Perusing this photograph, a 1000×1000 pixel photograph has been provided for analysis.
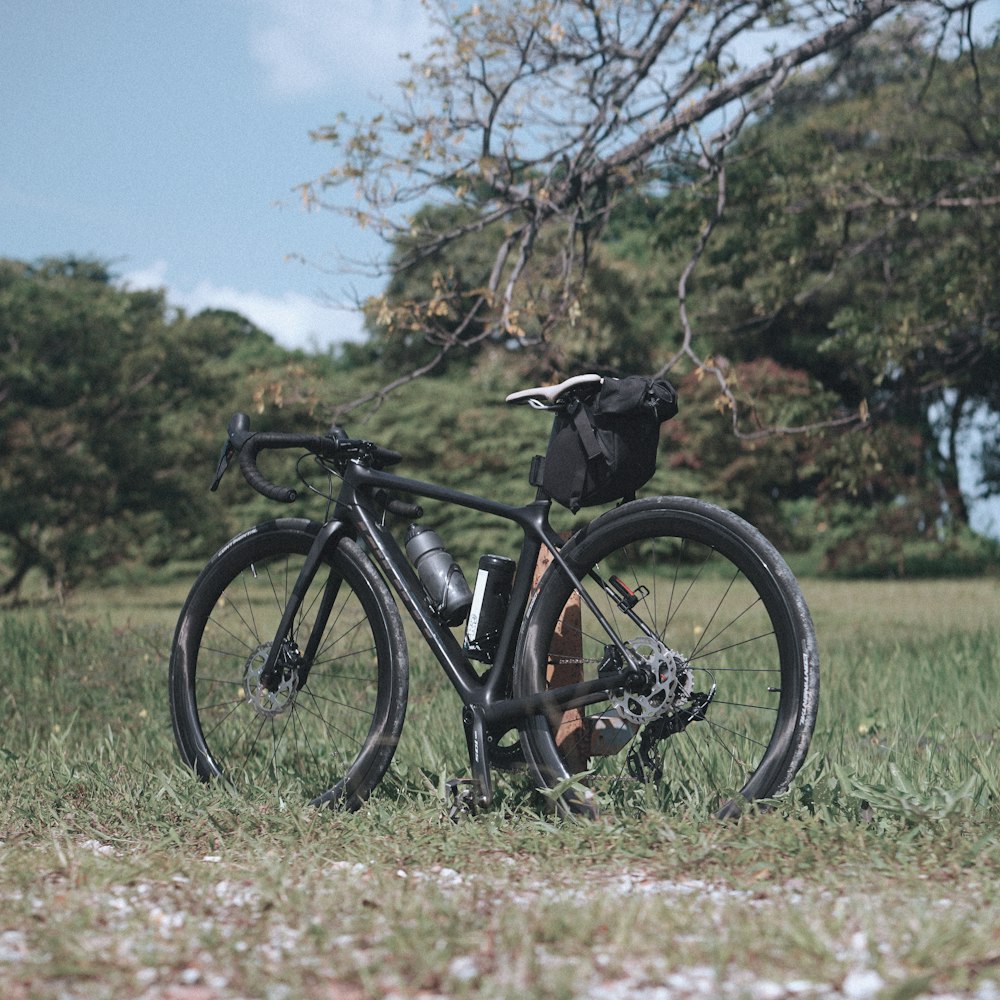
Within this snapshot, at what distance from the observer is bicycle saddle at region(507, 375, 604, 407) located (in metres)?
3.62

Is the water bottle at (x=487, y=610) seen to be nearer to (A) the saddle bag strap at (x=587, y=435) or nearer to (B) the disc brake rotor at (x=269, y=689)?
(A) the saddle bag strap at (x=587, y=435)

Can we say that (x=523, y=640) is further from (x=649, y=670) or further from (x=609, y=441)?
(x=609, y=441)

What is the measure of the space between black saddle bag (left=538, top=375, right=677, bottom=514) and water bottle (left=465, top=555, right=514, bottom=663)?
30 centimetres

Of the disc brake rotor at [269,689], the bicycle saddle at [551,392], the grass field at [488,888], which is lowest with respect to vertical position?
the grass field at [488,888]

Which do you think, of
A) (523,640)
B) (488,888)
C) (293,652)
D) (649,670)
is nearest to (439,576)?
(523,640)

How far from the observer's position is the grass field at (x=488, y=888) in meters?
2.19

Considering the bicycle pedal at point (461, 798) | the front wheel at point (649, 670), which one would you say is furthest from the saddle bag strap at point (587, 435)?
the bicycle pedal at point (461, 798)

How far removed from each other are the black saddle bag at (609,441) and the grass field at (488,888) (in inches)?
36.0

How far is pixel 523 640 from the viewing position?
12.0ft

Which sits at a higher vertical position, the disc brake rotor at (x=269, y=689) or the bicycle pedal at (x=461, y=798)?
the disc brake rotor at (x=269, y=689)

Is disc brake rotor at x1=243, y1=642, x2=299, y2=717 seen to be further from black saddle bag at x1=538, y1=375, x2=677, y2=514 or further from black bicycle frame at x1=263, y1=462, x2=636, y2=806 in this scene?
black saddle bag at x1=538, y1=375, x2=677, y2=514

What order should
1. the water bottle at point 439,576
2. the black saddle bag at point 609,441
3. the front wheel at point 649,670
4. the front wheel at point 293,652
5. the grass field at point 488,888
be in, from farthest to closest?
1. the water bottle at point 439,576
2. the front wheel at point 293,652
3. the black saddle bag at point 609,441
4. the front wheel at point 649,670
5. the grass field at point 488,888

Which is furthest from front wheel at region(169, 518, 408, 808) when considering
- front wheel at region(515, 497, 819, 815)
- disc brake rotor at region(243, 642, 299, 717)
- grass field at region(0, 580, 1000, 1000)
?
front wheel at region(515, 497, 819, 815)

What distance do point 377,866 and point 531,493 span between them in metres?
18.1
